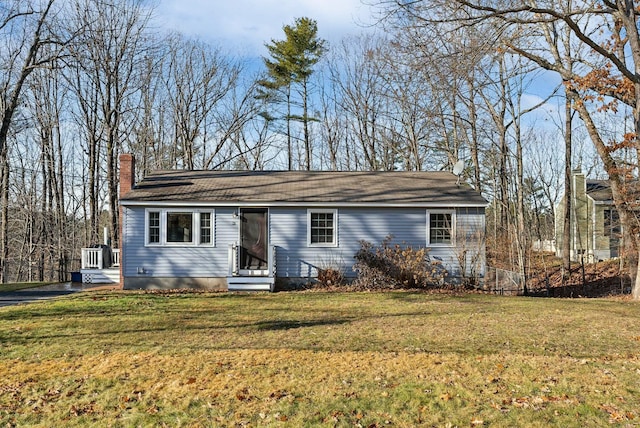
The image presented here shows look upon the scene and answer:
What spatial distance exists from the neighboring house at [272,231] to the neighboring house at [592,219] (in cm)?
1323

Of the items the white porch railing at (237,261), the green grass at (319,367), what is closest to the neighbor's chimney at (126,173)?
the white porch railing at (237,261)

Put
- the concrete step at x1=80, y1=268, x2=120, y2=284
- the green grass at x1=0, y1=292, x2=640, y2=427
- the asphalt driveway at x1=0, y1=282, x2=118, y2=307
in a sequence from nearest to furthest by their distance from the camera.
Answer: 1. the green grass at x1=0, y1=292, x2=640, y2=427
2. the asphalt driveway at x1=0, y1=282, x2=118, y2=307
3. the concrete step at x1=80, y1=268, x2=120, y2=284

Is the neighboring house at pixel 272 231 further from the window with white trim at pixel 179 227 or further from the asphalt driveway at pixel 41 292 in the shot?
the asphalt driveway at pixel 41 292

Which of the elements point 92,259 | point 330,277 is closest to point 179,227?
point 92,259

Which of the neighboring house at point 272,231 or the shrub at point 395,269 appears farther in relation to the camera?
the neighboring house at point 272,231

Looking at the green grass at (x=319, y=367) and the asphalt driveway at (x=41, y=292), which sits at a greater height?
the asphalt driveway at (x=41, y=292)

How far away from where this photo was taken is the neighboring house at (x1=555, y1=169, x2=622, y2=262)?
2589 centimetres

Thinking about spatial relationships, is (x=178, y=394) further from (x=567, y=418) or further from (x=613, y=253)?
(x=613, y=253)

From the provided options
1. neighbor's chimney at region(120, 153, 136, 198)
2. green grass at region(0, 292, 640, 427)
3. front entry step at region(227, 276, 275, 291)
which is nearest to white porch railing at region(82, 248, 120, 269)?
neighbor's chimney at region(120, 153, 136, 198)

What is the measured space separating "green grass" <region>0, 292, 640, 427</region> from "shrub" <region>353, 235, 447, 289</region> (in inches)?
164

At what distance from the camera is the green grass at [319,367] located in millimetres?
4906

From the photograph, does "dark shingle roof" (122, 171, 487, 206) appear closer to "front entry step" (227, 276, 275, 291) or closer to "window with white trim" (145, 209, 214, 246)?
"window with white trim" (145, 209, 214, 246)

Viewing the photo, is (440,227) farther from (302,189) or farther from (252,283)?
(252,283)

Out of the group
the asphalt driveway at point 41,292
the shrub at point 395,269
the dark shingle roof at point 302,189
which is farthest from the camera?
the dark shingle roof at point 302,189
